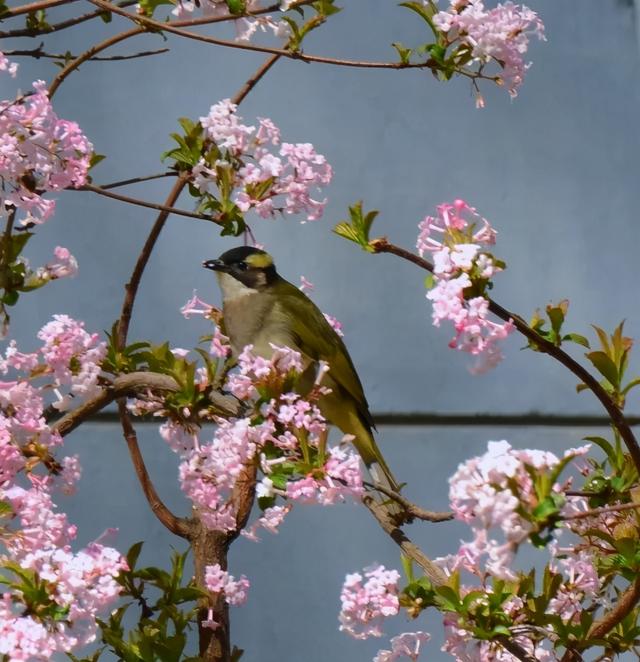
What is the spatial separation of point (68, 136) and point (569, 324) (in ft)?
3.43

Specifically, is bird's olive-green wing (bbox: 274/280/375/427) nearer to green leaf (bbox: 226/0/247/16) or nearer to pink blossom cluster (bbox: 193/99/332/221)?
pink blossom cluster (bbox: 193/99/332/221)

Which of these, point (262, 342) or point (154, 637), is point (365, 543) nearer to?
point (262, 342)

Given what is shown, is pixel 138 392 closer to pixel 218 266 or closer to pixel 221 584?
pixel 221 584

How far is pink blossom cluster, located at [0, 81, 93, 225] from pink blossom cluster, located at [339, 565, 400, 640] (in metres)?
0.37

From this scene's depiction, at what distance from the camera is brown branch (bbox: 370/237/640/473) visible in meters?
0.73

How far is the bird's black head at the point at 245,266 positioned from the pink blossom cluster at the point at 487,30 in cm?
52

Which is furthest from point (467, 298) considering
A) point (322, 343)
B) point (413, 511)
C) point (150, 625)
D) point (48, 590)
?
point (322, 343)

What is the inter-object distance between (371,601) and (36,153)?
0.41m

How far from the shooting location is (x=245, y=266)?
1.41 meters

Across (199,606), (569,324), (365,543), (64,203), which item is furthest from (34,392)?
(569,324)

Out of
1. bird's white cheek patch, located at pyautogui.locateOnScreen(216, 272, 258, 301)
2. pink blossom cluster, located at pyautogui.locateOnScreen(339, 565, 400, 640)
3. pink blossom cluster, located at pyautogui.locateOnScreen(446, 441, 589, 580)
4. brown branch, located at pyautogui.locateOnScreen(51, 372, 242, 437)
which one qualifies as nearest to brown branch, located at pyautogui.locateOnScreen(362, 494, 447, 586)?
pink blossom cluster, located at pyautogui.locateOnScreen(339, 565, 400, 640)

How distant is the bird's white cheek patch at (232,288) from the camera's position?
4.59 ft

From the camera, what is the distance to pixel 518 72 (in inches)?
37.6

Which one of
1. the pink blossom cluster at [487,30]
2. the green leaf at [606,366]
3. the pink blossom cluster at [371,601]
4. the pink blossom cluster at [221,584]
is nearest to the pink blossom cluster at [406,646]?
the pink blossom cluster at [371,601]
